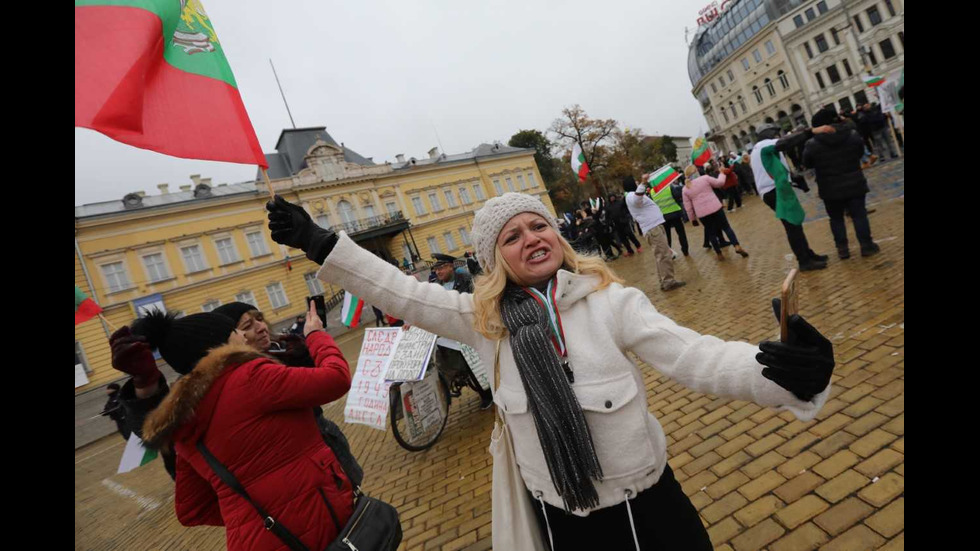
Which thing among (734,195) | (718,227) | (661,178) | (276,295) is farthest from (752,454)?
(276,295)

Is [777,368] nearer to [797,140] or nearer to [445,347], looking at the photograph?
[445,347]

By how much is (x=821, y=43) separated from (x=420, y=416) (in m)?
60.9

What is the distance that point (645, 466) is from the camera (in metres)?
1.37

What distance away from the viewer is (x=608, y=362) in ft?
4.55

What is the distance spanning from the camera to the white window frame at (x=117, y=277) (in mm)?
25859

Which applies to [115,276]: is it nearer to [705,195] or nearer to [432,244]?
[432,244]

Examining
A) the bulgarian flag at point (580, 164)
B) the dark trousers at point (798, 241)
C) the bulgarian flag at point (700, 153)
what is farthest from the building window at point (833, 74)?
the dark trousers at point (798, 241)

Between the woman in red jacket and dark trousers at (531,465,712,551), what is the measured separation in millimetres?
1055

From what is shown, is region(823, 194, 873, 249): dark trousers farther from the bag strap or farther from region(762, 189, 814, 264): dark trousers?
the bag strap

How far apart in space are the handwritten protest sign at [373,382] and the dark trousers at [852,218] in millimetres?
5615

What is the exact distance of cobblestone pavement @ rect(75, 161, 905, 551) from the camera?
7.13 ft

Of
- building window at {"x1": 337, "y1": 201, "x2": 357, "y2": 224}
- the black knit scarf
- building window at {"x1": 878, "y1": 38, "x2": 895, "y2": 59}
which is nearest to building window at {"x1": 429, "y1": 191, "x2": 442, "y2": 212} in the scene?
building window at {"x1": 337, "y1": 201, "x2": 357, "y2": 224}
